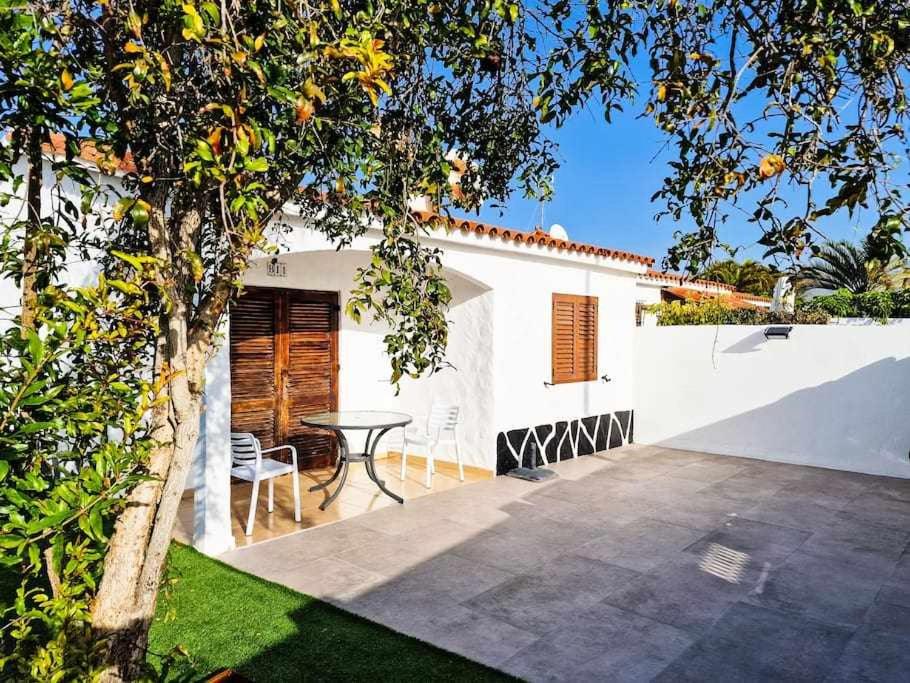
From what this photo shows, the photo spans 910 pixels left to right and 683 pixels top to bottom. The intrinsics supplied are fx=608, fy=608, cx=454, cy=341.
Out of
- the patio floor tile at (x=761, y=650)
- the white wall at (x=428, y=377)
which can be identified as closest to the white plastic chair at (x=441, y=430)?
the white wall at (x=428, y=377)

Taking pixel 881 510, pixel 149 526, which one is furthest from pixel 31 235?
pixel 881 510

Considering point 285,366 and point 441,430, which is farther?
point 441,430

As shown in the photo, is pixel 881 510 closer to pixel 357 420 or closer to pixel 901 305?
pixel 357 420

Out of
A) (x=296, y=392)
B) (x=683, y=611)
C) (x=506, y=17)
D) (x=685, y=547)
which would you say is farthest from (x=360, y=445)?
(x=506, y=17)

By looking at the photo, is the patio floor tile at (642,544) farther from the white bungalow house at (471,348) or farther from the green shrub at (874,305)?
the green shrub at (874,305)

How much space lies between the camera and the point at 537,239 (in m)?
9.36

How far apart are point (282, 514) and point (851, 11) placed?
692 cm

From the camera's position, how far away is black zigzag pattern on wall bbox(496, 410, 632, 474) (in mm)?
9523

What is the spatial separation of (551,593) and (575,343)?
608cm

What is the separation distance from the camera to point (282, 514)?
719 centimetres

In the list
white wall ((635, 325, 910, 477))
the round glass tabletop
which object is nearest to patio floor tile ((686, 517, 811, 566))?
white wall ((635, 325, 910, 477))

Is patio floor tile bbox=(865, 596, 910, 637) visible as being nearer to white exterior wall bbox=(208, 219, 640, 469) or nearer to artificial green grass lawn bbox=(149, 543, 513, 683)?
artificial green grass lawn bbox=(149, 543, 513, 683)

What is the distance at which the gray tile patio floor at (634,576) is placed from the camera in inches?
163

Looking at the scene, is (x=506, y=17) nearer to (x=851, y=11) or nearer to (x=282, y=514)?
(x=851, y=11)
